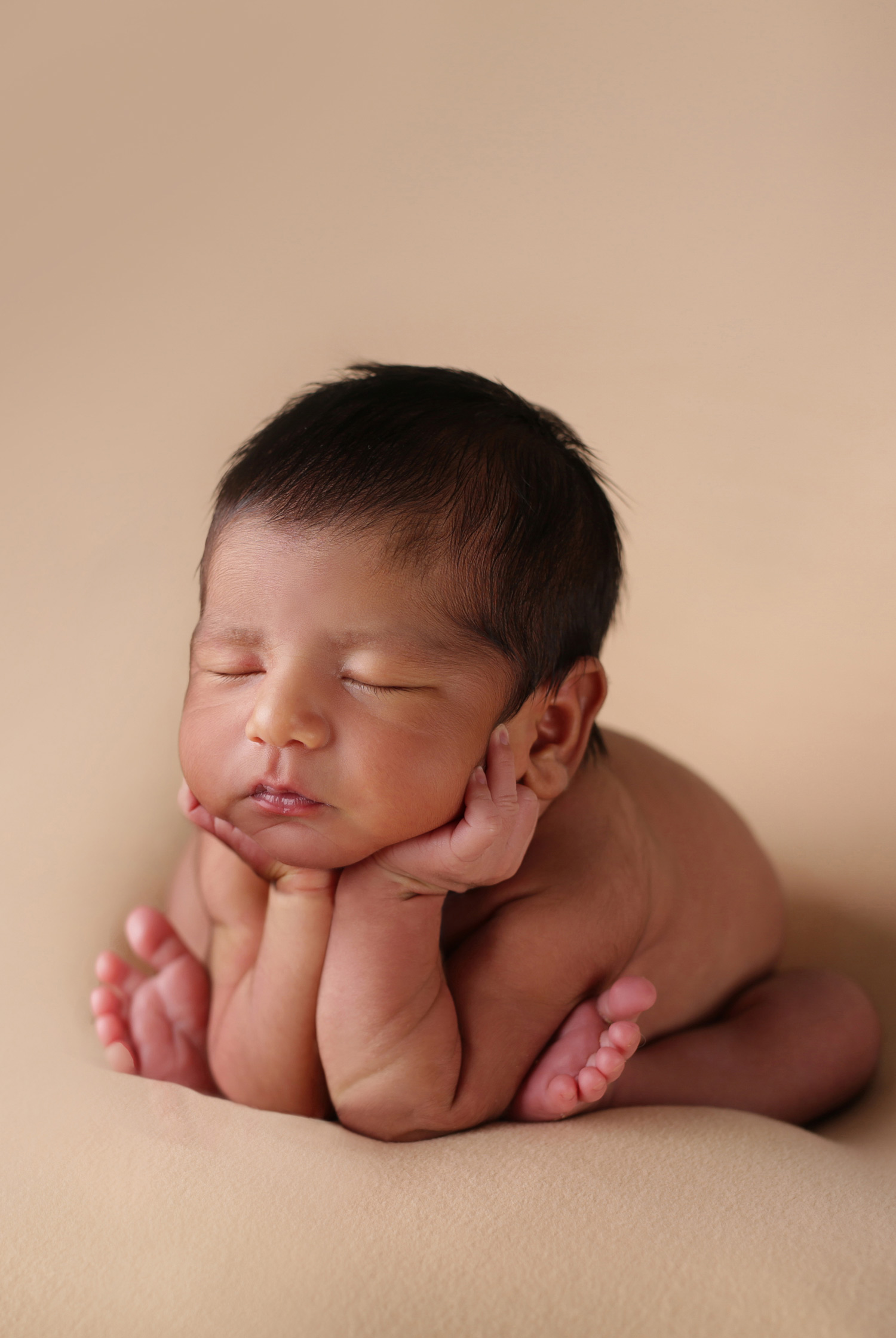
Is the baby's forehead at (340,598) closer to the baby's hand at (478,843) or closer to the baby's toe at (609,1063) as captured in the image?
the baby's hand at (478,843)

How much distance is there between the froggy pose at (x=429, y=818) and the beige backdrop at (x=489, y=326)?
0.60 feet

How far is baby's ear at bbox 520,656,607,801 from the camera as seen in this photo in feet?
3.14

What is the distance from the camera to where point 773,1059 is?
1.05 m

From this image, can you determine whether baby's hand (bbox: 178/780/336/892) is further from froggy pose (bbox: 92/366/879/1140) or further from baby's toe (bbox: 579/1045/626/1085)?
baby's toe (bbox: 579/1045/626/1085)

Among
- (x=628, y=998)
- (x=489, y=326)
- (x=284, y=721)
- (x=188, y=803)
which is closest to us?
(x=284, y=721)

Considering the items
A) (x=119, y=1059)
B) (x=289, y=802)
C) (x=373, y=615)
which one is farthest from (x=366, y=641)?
(x=119, y=1059)

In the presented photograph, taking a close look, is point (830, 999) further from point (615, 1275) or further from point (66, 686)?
point (66, 686)

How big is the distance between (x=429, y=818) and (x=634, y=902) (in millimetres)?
252

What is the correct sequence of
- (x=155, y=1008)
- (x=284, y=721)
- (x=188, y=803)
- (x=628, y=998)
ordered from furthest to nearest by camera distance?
1. (x=155, y=1008)
2. (x=188, y=803)
3. (x=628, y=998)
4. (x=284, y=721)

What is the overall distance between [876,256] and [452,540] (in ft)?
3.34

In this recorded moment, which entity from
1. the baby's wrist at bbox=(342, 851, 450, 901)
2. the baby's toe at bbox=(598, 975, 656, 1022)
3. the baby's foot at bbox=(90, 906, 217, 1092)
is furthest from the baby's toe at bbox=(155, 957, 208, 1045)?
the baby's toe at bbox=(598, 975, 656, 1022)

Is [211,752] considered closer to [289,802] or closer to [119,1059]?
[289,802]

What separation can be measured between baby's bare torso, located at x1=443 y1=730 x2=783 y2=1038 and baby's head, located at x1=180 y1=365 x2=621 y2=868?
0.45ft

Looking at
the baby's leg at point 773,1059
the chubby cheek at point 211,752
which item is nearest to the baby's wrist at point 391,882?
the chubby cheek at point 211,752
